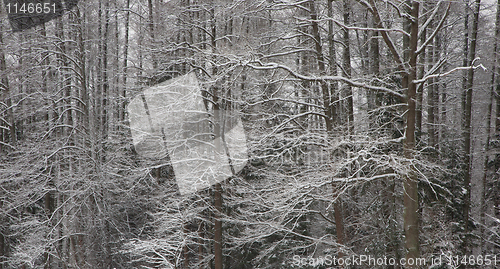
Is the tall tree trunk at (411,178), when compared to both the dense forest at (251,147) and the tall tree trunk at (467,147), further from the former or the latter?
the tall tree trunk at (467,147)

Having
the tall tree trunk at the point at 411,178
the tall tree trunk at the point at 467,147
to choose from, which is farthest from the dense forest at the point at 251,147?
the tall tree trunk at the point at 411,178

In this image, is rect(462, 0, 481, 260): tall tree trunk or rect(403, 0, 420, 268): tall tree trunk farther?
rect(462, 0, 481, 260): tall tree trunk

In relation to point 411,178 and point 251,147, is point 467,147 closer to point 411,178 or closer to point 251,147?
point 411,178

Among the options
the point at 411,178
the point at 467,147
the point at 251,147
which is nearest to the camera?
the point at 411,178

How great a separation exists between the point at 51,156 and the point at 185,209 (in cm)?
480

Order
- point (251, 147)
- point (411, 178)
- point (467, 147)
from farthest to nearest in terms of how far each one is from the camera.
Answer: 1. point (467, 147)
2. point (251, 147)
3. point (411, 178)

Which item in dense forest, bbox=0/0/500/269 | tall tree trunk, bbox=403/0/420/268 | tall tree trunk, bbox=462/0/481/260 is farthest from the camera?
tall tree trunk, bbox=462/0/481/260

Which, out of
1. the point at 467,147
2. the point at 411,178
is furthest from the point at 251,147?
the point at 467,147

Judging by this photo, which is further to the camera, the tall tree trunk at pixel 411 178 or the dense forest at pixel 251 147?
the dense forest at pixel 251 147

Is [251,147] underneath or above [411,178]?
above

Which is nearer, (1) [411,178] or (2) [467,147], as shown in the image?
(1) [411,178]

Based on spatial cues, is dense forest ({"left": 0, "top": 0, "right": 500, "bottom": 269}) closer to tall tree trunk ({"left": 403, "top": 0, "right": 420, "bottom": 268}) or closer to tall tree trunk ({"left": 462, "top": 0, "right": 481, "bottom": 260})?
tall tree trunk ({"left": 462, "top": 0, "right": 481, "bottom": 260})

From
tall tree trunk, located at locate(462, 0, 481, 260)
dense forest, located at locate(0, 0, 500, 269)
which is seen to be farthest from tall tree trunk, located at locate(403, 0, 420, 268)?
tall tree trunk, located at locate(462, 0, 481, 260)

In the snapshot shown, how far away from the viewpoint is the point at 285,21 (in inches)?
402
